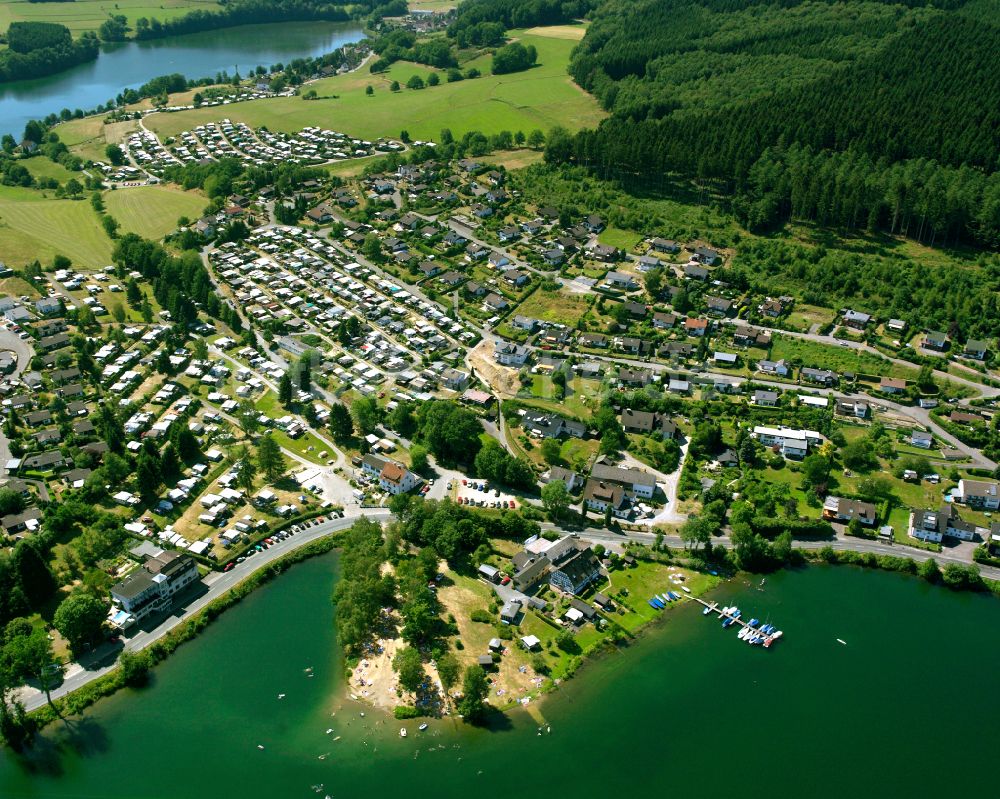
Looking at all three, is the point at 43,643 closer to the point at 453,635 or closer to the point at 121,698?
the point at 121,698

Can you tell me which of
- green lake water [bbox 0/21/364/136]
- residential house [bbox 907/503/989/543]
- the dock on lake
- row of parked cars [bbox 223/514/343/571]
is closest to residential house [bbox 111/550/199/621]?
row of parked cars [bbox 223/514/343/571]

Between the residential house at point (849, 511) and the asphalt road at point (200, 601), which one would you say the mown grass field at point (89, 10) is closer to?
the asphalt road at point (200, 601)

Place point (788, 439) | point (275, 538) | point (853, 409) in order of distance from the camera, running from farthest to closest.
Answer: point (853, 409), point (788, 439), point (275, 538)

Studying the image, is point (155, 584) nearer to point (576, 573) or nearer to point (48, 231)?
point (576, 573)

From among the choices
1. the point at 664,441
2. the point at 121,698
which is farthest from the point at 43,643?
the point at 664,441

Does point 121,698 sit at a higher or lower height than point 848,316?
lower

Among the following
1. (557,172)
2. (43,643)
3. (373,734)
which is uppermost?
(557,172)

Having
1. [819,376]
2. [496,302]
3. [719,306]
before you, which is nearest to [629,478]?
[819,376]
